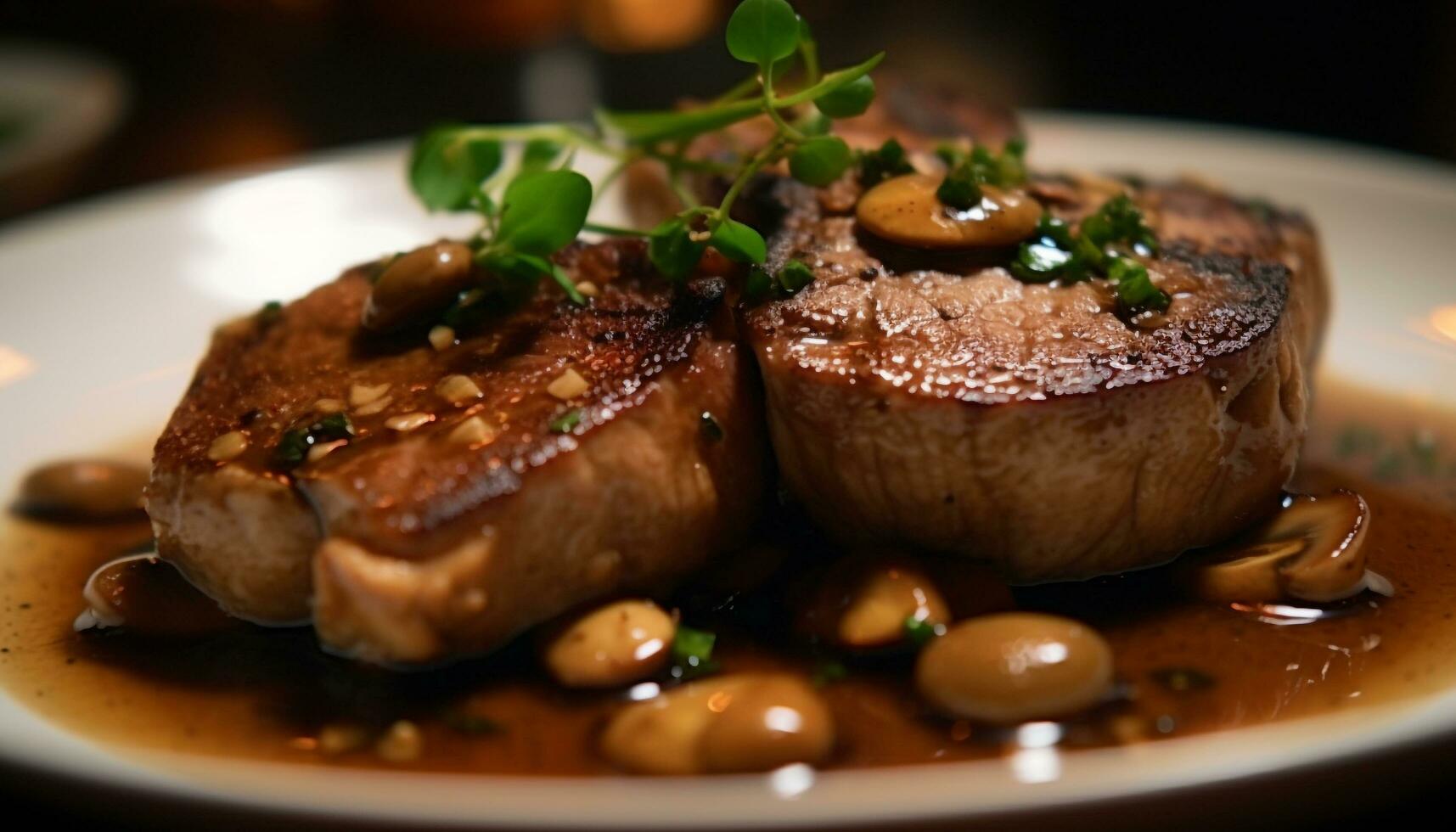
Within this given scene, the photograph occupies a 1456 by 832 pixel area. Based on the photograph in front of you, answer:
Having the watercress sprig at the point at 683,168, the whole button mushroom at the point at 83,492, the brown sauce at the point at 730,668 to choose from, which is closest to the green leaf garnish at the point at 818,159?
the watercress sprig at the point at 683,168

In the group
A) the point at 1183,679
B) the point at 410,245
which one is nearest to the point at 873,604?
the point at 1183,679

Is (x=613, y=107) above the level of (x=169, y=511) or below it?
above

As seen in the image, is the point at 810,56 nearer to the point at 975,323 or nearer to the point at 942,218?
the point at 942,218

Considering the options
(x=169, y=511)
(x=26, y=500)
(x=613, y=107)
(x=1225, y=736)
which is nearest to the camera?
(x=1225, y=736)

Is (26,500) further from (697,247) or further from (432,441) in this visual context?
(697,247)

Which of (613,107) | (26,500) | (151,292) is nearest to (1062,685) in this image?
(26,500)

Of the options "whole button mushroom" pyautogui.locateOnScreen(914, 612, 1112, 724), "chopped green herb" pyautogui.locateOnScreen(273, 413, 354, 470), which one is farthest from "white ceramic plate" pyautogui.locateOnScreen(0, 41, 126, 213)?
"whole button mushroom" pyautogui.locateOnScreen(914, 612, 1112, 724)
